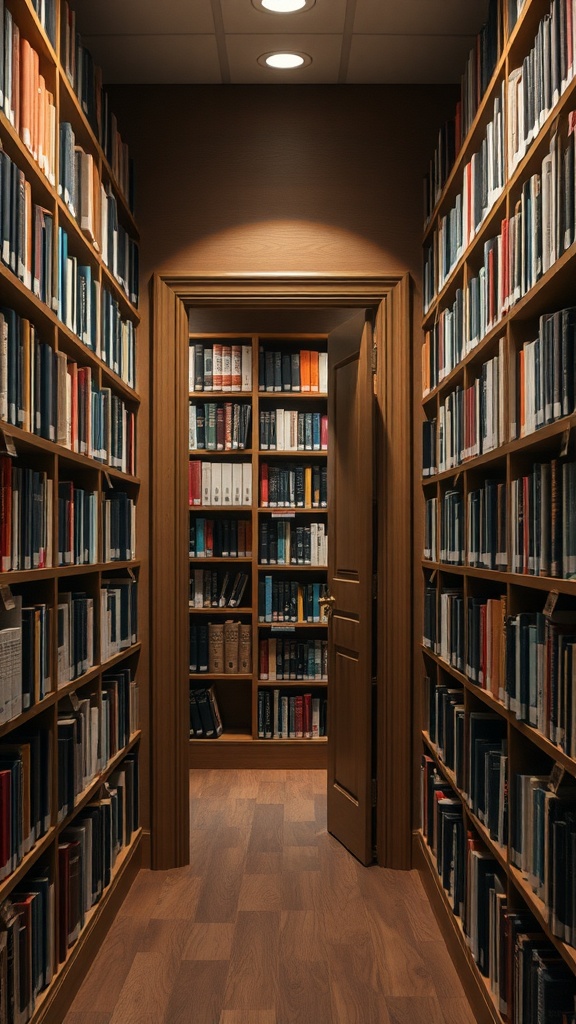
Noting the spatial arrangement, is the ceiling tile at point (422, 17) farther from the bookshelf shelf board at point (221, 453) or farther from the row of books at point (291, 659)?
the row of books at point (291, 659)

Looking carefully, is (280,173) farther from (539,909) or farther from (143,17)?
(539,909)

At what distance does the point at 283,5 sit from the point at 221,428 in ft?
9.14

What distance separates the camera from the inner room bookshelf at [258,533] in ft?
18.3

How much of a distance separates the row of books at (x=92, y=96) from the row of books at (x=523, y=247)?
1270 millimetres

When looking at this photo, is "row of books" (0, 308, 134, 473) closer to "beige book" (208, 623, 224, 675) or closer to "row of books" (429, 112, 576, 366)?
"row of books" (429, 112, 576, 366)

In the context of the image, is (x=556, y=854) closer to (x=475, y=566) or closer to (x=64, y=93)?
(x=475, y=566)

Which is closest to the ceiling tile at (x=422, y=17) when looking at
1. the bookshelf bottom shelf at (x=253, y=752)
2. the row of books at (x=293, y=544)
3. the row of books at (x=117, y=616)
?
the row of books at (x=117, y=616)

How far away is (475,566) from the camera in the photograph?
2682 mm

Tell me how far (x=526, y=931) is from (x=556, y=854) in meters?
0.50

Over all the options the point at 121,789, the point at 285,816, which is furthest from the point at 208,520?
the point at 121,789

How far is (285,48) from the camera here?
3.50 m

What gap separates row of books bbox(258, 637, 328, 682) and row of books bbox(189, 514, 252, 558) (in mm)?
572

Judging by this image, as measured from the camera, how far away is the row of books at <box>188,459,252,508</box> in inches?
222

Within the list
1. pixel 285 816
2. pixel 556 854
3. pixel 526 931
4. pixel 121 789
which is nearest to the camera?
pixel 556 854
